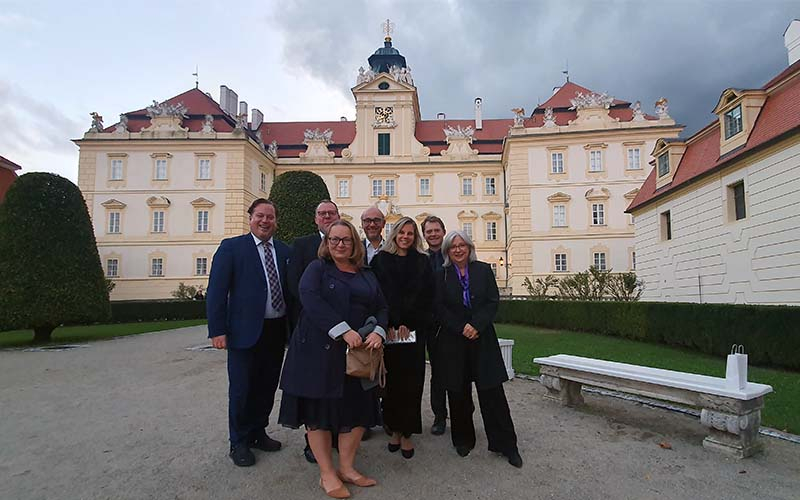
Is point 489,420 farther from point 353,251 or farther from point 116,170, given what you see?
point 116,170

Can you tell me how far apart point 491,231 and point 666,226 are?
19.3 m

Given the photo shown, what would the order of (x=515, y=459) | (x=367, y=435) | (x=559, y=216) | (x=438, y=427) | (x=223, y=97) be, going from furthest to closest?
(x=223, y=97) < (x=559, y=216) < (x=438, y=427) < (x=367, y=435) < (x=515, y=459)

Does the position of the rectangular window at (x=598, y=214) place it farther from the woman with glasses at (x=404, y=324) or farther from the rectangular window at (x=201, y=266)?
the woman with glasses at (x=404, y=324)

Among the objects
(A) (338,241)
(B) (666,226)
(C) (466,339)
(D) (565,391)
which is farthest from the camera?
(B) (666,226)

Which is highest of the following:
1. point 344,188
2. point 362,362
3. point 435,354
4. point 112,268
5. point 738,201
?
point 344,188

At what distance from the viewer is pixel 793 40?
1327cm

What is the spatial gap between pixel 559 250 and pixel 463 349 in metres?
28.7

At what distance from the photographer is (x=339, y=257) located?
3393 mm

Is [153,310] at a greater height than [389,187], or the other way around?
[389,187]

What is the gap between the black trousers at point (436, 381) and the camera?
161 inches

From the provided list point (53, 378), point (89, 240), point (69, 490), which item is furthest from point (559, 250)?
point (69, 490)

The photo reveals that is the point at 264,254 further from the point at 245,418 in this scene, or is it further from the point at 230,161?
the point at 230,161

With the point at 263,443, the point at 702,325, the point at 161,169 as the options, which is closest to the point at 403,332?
the point at 263,443

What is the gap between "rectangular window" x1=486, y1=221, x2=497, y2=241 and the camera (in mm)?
34938
